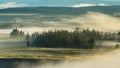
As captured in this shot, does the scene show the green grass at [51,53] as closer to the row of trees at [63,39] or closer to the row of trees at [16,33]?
the row of trees at [63,39]

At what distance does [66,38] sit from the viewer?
52125 millimetres

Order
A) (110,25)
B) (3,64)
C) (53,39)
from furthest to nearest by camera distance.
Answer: (110,25), (53,39), (3,64)

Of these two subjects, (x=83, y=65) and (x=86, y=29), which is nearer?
(x=83, y=65)

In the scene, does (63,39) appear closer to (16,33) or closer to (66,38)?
(66,38)

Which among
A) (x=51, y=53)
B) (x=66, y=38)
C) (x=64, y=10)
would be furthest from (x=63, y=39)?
(x=64, y=10)

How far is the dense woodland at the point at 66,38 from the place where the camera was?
52125mm

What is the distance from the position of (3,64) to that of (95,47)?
32.1 ft

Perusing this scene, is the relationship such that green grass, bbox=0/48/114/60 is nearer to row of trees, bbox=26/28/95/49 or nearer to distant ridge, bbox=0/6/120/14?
row of trees, bbox=26/28/95/49

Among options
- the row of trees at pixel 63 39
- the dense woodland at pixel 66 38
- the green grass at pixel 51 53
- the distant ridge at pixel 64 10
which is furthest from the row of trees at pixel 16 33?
the distant ridge at pixel 64 10

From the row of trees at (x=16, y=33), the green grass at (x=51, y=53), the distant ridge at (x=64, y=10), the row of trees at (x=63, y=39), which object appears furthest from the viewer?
the distant ridge at (x=64, y=10)

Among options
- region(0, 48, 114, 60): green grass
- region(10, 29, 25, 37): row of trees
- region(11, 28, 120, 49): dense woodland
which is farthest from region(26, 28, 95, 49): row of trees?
region(10, 29, 25, 37): row of trees

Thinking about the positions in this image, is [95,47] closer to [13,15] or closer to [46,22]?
[46,22]

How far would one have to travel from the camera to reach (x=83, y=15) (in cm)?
6150

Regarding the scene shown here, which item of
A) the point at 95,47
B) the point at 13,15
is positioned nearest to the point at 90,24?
the point at 95,47
